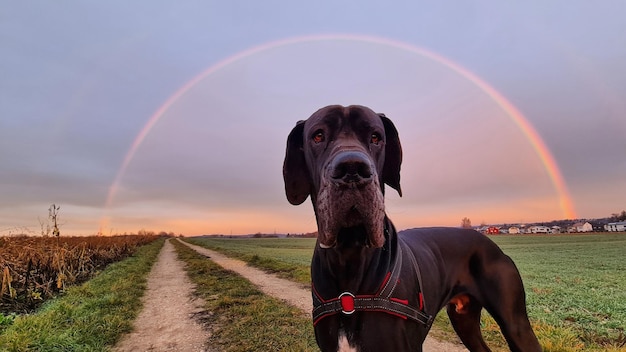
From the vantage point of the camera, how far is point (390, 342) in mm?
2482

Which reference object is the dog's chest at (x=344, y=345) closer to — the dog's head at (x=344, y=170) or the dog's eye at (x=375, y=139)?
the dog's head at (x=344, y=170)

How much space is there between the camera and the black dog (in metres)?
2.29

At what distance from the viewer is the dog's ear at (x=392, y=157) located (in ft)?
10.7

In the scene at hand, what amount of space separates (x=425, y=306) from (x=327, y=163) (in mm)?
1596

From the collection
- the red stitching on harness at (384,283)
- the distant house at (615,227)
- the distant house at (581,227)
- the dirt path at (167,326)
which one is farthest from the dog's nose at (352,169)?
the distant house at (615,227)

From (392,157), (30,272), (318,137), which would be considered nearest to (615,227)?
(392,157)

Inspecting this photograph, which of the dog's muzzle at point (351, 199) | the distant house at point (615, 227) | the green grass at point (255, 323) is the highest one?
the dog's muzzle at point (351, 199)

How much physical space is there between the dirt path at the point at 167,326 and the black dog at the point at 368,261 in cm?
445

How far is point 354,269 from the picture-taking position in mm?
2666

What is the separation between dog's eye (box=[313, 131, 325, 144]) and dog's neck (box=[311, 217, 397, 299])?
0.83 m

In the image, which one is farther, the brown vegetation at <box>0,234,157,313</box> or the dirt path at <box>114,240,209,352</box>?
the brown vegetation at <box>0,234,157,313</box>

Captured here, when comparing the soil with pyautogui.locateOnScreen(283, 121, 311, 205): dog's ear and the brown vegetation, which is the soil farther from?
pyautogui.locateOnScreen(283, 121, 311, 205): dog's ear

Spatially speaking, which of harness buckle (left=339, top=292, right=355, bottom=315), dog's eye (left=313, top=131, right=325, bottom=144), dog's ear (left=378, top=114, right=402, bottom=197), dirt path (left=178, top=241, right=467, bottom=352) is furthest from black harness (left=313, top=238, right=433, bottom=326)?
dirt path (left=178, top=241, right=467, bottom=352)

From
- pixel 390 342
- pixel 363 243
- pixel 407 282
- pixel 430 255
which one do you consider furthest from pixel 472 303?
pixel 363 243
